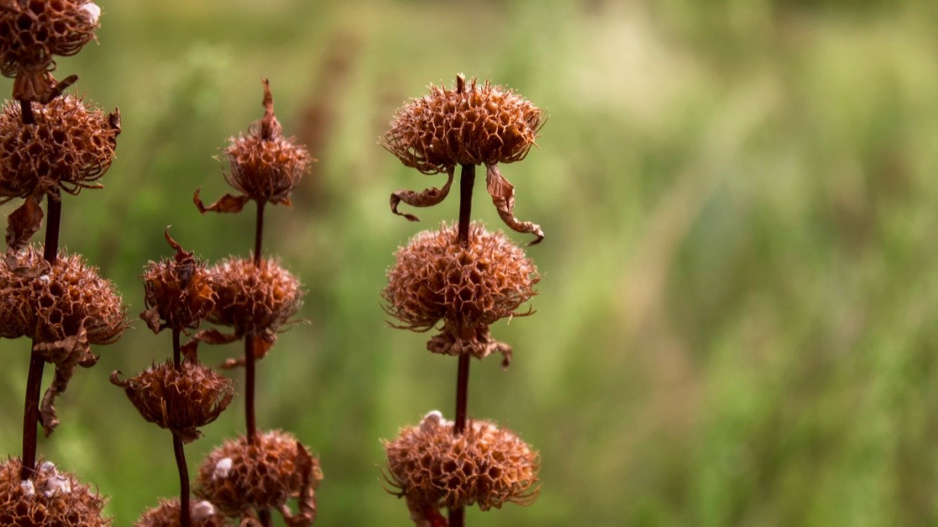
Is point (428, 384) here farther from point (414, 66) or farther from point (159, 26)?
point (159, 26)

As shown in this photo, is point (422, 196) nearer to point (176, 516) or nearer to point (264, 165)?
point (264, 165)

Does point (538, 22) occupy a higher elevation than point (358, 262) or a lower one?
higher

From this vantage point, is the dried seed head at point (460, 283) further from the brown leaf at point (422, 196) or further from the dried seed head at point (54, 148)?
the dried seed head at point (54, 148)

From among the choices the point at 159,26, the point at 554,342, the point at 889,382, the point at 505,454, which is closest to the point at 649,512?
the point at 554,342

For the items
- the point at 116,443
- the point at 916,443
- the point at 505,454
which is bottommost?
the point at 116,443

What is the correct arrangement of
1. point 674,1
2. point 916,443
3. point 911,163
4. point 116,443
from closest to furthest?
point 916,443 → point 116,443 → point 911,163 → point 674,1

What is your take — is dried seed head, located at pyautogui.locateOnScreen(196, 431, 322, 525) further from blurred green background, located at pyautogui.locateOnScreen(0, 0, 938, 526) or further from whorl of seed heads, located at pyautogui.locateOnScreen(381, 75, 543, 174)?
blurred green background, located at pyautogui.locateOnScreen(0, 0, 938, 526)

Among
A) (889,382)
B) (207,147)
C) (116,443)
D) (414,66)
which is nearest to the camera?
(889,382)
